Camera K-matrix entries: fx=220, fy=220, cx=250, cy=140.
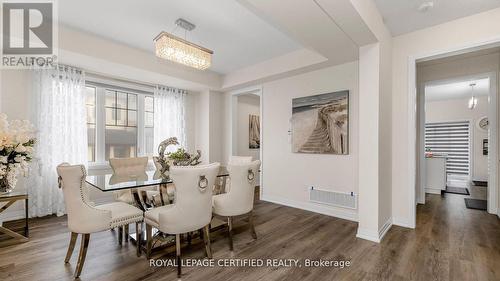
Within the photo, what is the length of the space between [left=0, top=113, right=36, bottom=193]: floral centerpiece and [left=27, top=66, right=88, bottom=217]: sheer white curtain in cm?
98

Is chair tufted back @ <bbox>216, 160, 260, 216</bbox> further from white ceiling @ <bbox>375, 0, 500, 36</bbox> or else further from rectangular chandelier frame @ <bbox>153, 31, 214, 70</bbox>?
white ceiling @ <bbox>375, 0, 500, 36</bbox>

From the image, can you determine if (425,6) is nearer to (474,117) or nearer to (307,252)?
(307,252)

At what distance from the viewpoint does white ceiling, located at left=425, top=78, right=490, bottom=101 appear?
5.44m

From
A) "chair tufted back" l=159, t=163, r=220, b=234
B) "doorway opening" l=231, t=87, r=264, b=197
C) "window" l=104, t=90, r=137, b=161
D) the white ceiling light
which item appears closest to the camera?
"chair tufted back" l=159, t=163, r=220, b=234

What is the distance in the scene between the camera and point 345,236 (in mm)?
2711

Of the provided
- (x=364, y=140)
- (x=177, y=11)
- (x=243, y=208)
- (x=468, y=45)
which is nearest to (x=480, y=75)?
(x=468, y=45)

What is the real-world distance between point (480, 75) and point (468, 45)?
1.45 meters

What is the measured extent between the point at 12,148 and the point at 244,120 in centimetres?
430

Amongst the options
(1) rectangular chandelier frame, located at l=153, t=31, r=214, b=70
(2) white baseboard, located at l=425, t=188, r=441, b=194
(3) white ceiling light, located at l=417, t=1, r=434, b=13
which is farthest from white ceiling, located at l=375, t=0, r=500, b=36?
(2) white baseboard, located at l=425, t=188, r=441, b=194

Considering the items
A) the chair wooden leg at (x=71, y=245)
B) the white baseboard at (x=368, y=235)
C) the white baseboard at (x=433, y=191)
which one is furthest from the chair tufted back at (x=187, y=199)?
the white baseboard at (x=433, y=191)

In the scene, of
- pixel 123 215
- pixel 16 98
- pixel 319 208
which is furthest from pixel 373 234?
pixel 16 98

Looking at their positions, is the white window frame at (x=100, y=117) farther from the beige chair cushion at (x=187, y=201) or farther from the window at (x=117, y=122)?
the beige chair cushion at (x=187, y=201)

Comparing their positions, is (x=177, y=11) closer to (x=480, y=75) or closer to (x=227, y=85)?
(x=227, y=85)

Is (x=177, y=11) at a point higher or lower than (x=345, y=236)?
higher
